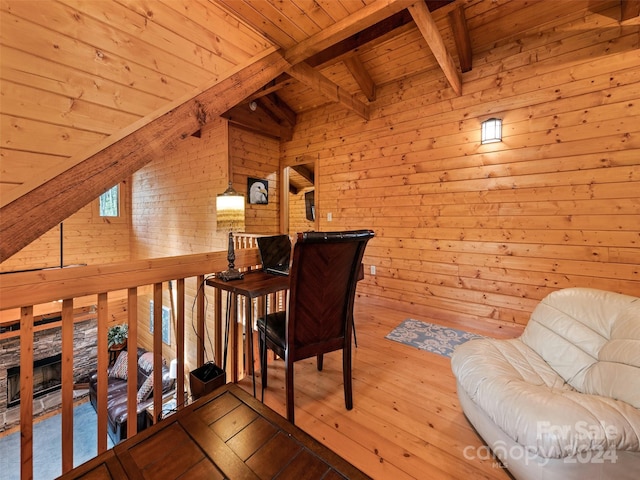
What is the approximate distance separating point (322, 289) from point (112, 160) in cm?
135

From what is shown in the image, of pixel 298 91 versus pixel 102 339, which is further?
pixel 298 91

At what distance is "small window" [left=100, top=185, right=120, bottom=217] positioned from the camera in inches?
278

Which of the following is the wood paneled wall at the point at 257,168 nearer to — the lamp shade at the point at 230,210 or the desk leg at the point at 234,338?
the lamp shade at the point at 230,210

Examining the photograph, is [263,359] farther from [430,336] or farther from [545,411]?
[430,336]

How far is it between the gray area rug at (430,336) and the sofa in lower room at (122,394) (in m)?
4.42

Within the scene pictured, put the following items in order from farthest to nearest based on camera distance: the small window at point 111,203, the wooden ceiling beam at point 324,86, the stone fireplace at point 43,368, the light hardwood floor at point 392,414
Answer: the small window at point 111,203
the stone fireplace at point 43,368
the wooden ceiling beam at point 324,86
the light hardwood floor at point 392,414

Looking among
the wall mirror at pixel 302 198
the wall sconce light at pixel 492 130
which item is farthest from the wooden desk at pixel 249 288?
the wall mirror at pixel 302 198

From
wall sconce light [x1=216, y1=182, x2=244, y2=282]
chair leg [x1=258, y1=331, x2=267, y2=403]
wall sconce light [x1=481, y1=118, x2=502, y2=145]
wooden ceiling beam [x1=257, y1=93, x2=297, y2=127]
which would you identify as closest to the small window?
wooden ceiling beam [x1=257, y1=93, x2=297, y2=127]

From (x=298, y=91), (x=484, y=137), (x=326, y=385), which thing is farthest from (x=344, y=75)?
(x=326, y=385)

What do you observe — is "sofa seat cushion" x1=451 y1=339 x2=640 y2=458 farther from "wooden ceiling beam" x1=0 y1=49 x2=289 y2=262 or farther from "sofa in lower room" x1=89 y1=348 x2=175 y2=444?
"sofa in lower room" x1=89 y1=348 x2=175 y2=444

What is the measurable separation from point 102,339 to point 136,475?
785mm

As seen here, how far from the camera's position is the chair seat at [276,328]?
1552 mm

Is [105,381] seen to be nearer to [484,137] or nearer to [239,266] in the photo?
[239,266]

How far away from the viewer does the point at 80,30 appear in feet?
4.28
